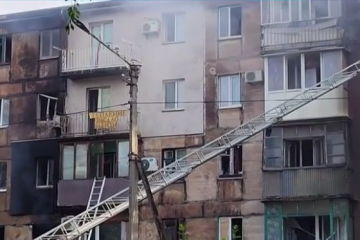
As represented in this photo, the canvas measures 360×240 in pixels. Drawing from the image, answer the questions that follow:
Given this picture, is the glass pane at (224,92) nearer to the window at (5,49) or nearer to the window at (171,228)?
the window at (171,228)

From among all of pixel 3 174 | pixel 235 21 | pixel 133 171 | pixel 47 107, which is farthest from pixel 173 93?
pixel 133 171

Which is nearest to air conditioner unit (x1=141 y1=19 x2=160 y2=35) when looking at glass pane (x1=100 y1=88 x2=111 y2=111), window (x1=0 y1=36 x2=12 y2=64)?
glass pane (x1=100 y1=88 x2=111 y2=111)

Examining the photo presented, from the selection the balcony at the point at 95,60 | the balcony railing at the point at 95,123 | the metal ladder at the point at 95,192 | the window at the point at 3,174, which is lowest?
the metal ladder at the point at 95,192

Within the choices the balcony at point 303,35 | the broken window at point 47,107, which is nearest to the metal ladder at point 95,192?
the broken window at point 47,107

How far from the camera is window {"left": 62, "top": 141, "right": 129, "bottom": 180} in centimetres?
2802

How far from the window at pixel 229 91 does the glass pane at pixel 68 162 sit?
5981mm

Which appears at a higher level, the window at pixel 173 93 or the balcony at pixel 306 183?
the window at pixel 173 93

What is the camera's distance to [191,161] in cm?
2442

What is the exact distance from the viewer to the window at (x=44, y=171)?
29.7m

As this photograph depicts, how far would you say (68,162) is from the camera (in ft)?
95.1

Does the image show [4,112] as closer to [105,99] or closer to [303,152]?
[105,99]

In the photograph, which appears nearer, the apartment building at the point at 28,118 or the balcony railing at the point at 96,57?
the balcony railing at the point at 96,57

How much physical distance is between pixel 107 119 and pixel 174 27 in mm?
4082

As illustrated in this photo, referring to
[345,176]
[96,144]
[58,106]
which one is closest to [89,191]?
[96,144]
